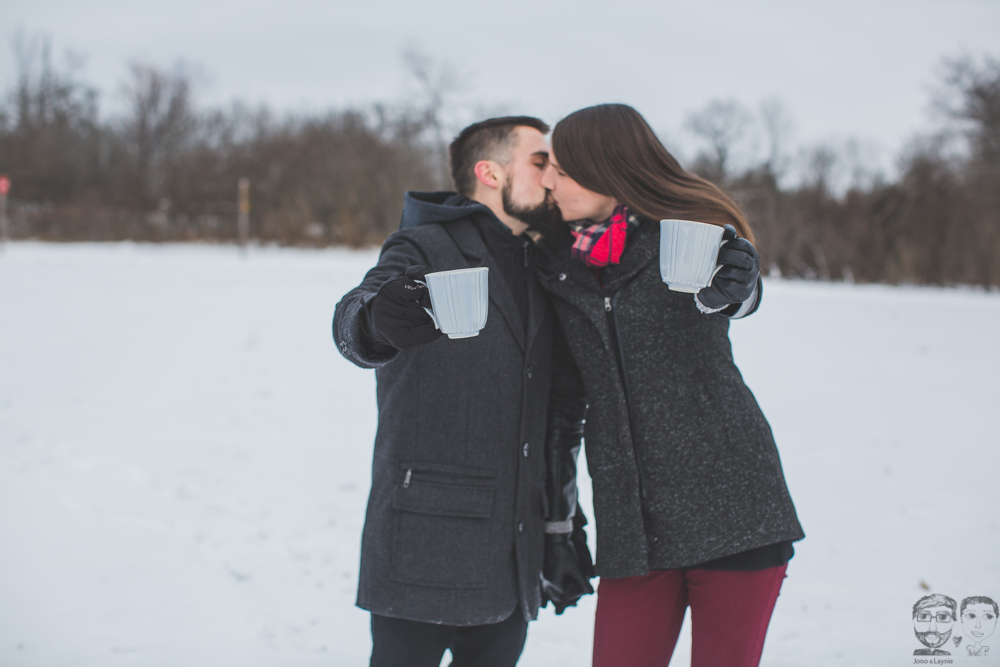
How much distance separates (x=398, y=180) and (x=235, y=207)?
24.5ft

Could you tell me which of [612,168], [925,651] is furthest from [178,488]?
[925,651]

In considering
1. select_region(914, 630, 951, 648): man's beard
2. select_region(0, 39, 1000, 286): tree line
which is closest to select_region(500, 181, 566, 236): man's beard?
select_region(914, 630, 951, 648): man's beard

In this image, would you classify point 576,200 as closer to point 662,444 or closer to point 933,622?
point 662,444

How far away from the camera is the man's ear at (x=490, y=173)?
203 cm

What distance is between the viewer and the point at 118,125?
38469mm

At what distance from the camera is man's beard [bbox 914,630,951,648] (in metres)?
2.76

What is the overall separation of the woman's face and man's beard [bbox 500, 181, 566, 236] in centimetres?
4

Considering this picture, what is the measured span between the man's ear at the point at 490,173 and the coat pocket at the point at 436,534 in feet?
2.86

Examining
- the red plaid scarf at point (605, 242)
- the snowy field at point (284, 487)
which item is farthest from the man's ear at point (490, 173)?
the snowy field at point (284, 487)

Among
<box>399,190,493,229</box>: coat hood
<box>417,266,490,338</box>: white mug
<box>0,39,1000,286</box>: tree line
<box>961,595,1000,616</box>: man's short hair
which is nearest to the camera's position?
<box>417,266,490,338</box>: white mug

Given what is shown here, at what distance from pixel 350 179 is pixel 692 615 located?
24.9 meters

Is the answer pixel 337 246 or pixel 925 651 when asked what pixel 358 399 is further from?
pixel 337 246

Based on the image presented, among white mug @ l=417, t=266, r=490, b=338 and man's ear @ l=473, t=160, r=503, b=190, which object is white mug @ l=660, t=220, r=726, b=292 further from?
man's ear @ l=473, t=160, r=503, b=190

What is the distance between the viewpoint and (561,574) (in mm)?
1877
